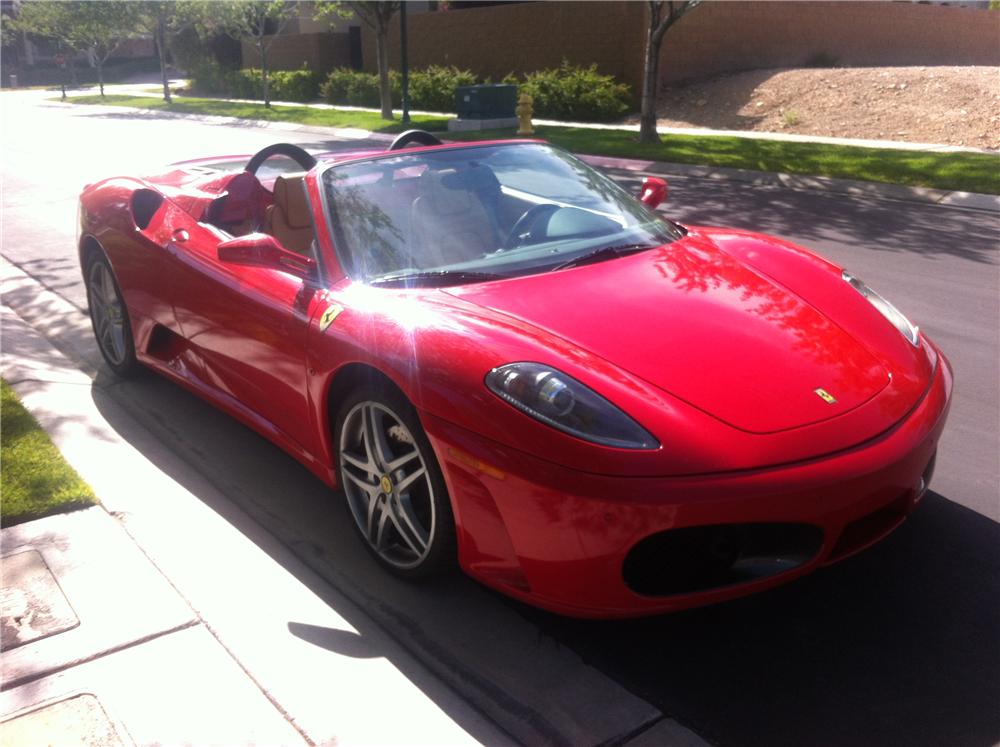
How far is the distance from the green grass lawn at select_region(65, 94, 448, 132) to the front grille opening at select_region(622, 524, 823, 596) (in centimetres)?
2206

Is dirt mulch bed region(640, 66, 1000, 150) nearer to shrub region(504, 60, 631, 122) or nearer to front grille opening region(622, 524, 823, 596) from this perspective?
shrub region(504, 60, 631, 122)

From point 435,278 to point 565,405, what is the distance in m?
0.96

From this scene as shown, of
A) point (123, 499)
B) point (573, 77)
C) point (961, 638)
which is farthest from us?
point (573, 77)

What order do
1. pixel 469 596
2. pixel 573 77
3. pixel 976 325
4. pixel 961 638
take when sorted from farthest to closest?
1. pixel 573 77
2. pixel 976 325
3. pixel 469 596
4. pixel 961 638

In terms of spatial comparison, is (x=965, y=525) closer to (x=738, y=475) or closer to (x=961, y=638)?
(x=961, y=638)

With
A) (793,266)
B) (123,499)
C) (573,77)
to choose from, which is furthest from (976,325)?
(573,77)

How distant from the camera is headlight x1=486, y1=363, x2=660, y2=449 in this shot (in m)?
2.78

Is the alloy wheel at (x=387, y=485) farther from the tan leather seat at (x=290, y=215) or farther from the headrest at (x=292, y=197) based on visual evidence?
the headrest at (x=292, y=197)

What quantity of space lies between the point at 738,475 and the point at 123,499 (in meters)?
2.70

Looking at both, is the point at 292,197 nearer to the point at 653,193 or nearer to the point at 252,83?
the point at 653,193

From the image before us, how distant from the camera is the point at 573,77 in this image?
25.9 meters

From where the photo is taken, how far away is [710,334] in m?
3.25

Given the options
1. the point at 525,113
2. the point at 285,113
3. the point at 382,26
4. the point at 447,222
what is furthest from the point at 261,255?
the point at 285,113

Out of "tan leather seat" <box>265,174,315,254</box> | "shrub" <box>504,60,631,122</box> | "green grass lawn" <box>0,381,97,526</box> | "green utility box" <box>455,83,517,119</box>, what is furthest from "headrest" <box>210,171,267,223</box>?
"shrub" <box>504,60,631,122</box>
